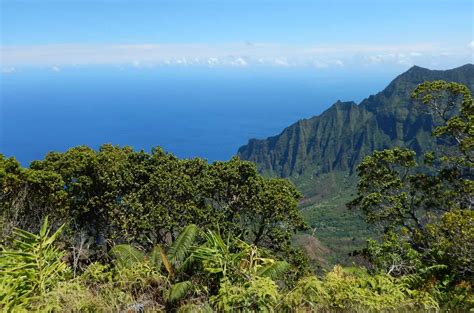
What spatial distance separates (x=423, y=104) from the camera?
1703 centimetres

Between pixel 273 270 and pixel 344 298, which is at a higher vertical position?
pixel 344 298

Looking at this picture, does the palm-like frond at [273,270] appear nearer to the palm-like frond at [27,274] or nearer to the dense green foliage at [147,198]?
the palm-like frond at [27,274]

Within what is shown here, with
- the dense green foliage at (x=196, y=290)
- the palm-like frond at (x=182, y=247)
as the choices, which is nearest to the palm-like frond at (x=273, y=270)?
the dense green foliage at (x=196, y=290)

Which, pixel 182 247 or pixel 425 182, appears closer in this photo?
pixel 182 247

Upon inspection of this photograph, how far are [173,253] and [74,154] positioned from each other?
10.7 m

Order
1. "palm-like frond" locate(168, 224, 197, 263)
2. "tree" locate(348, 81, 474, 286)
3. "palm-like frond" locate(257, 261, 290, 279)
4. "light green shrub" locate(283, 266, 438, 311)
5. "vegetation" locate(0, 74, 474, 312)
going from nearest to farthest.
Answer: "light green shrub" locate(283, 266, 438, 311), "palm-like frond" locate(257, 261, 290, 279), "palm-like frond" locate(168, 224, 197, 263), "vegetation" locate(0, 74, 474, 312), "tree" locate(348, 81, 474, 286)

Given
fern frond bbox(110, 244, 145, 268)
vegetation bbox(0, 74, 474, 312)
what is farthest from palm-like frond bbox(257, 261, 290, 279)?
vegetation bbox(0, 74, 474, 312)

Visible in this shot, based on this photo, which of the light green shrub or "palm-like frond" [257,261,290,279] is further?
"palm-like frond" [257,261,290,279]

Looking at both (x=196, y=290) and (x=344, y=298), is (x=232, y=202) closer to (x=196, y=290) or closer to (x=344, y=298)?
(x=196, y=290)

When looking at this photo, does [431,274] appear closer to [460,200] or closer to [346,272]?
[346,272]

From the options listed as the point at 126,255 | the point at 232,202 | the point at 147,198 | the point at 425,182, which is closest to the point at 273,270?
the point at 126,255

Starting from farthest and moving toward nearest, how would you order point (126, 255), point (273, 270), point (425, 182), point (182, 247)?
point (425, 182) → point (126, 255) → point (182, 247) → point (273, 270)

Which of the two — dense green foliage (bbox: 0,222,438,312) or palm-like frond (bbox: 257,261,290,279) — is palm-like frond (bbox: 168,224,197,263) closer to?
dense green foliage (bbox: 0,222,438,312)

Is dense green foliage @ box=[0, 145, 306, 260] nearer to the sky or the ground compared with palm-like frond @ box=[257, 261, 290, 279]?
nearer to the ground
